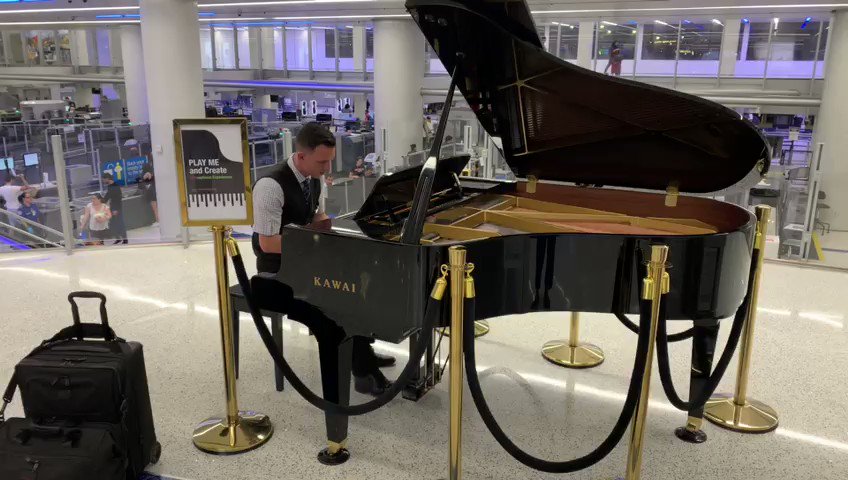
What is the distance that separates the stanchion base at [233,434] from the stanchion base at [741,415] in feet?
6.99

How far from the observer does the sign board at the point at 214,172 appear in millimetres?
2736

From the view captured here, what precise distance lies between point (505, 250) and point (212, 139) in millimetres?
1317

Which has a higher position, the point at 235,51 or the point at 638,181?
the point at 235,51

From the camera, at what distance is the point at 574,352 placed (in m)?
3.82

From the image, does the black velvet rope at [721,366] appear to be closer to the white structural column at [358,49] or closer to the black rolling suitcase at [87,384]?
the black rolling suitcase at [87,384]

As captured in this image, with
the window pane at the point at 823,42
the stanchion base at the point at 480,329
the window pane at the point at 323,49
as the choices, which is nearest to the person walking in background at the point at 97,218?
the stanchion base at the point at 480,329

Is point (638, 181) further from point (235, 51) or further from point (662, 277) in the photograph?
point (235, 51)

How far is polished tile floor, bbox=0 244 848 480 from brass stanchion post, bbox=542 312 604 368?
2.5 inches

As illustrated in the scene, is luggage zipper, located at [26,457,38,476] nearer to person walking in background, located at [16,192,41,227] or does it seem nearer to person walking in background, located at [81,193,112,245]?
person walking in background, located at [81,193,112,245]

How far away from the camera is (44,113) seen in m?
15.7

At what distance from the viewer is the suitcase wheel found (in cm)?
270

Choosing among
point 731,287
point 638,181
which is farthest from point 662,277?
point 638,181

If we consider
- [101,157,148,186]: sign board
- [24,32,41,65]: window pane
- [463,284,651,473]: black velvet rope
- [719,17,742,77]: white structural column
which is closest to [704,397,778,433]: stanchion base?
[463,284,651,473]: black velvet rope

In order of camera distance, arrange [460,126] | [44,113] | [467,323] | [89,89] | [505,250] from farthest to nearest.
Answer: [89,89], [44,113], [460,126], [505,250], [467,323]
